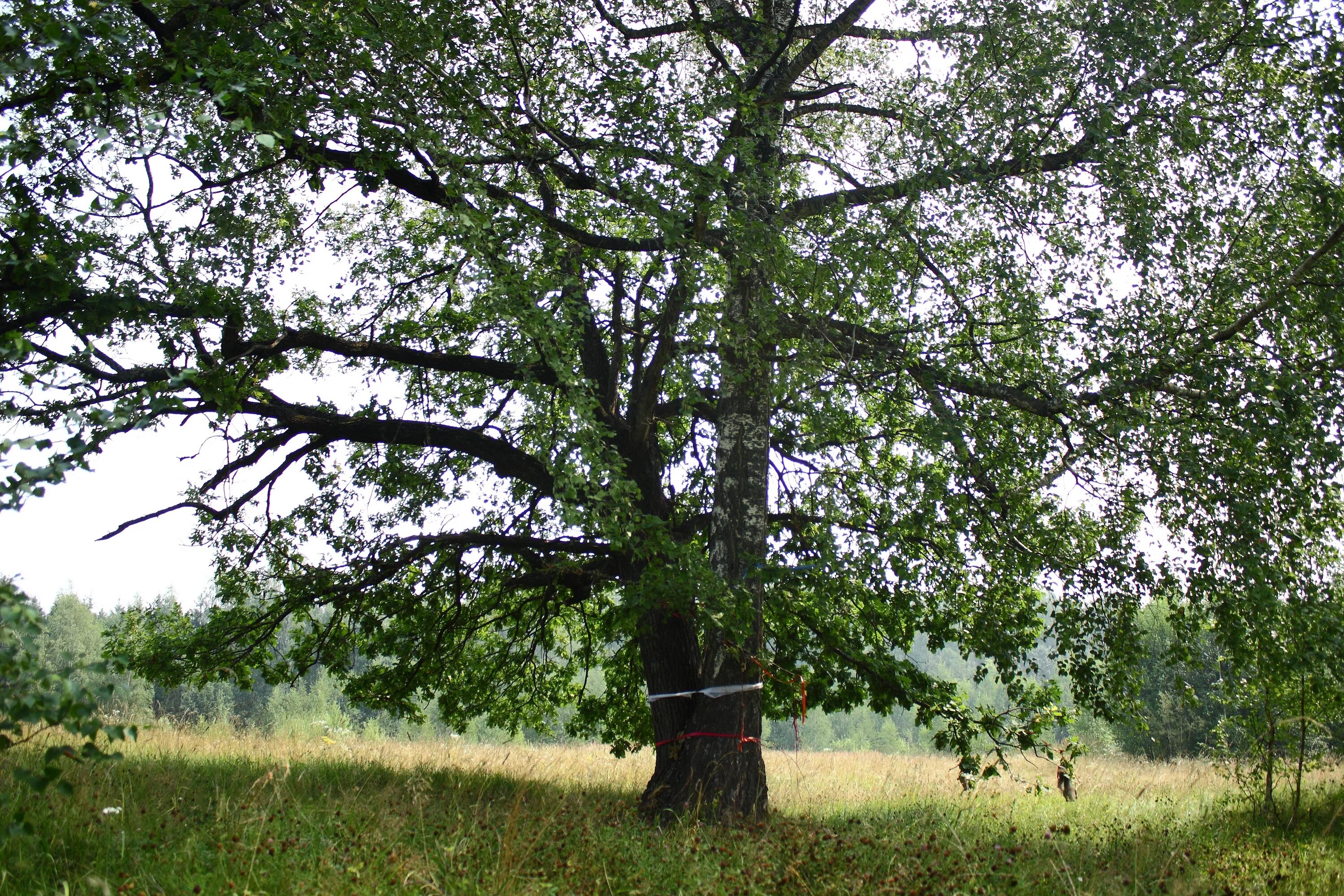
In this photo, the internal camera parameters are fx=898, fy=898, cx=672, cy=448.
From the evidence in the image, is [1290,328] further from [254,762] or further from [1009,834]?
[254,762]

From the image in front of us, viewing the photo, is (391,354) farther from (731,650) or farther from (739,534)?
(731,650)

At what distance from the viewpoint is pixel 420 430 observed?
898 centimetres

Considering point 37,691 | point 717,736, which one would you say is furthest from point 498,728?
point 37,691

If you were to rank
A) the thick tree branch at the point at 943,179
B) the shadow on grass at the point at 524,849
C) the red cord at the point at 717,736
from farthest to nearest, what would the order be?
the red cord at the point at 717,736
the thick tree branch at the point at 943,179
the shadow on grass at the point at 524,849

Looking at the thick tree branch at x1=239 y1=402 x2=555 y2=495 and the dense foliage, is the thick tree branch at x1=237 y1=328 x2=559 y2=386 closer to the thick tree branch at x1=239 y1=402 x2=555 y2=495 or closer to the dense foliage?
the thick tree branch at x1=239 y1=402 x2=555 y2=495

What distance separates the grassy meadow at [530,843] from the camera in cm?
443

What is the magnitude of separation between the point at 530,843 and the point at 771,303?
426 centimetres

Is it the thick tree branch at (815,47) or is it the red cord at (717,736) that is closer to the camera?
the red cord at (717,736)

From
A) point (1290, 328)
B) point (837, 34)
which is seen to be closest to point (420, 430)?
point (837, 34)

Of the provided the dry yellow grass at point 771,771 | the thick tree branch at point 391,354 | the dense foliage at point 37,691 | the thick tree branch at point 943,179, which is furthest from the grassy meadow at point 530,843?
the thick tree branch at point 943,179

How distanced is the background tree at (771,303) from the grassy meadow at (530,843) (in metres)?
1.10

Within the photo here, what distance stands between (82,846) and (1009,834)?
19.6 feet

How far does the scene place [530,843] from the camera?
16.1 ft

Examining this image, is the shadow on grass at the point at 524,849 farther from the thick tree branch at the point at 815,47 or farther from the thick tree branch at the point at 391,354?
the thick tree branch at the point at 815,47
